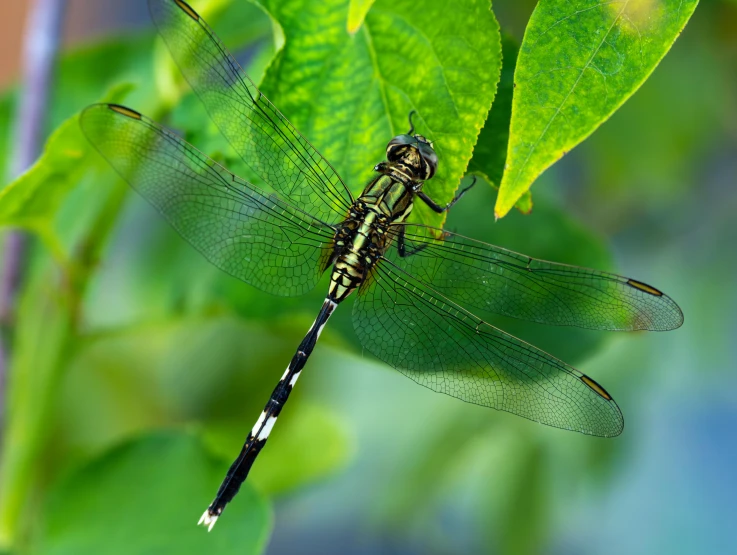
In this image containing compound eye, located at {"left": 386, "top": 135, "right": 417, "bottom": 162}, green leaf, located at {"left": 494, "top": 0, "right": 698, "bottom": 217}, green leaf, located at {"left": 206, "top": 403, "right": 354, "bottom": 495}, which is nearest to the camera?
green leaf, located at {"left": 494, "top": 0, "right": 698, "bottom": 217}

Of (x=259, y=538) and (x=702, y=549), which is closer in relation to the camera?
(x=259, y=538)

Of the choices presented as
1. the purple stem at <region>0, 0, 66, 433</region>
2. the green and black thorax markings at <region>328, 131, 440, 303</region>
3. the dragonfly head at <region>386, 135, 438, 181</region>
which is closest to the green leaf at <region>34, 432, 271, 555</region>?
the purple stem at <region>0, 0, 66, 433</region>

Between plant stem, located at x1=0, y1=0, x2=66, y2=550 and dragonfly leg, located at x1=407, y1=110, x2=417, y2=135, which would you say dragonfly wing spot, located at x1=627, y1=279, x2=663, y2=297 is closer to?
dragonfly leg, located at x1=407, y1=110, x2=417, y2=135

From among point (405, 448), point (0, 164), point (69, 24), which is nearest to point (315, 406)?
point (405, 448)

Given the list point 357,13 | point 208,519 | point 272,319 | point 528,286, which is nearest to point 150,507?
point 208,519

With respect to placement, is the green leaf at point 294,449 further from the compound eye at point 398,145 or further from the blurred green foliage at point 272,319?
the compound eye at point 398,145

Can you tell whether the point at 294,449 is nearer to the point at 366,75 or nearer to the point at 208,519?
the point at 208,519

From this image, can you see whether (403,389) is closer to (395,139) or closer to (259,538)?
(259,538)
